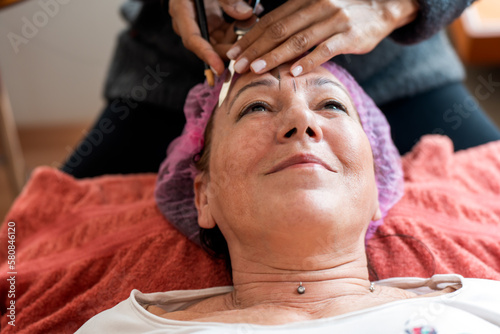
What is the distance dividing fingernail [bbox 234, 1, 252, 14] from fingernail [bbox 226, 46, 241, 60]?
0.08 metres

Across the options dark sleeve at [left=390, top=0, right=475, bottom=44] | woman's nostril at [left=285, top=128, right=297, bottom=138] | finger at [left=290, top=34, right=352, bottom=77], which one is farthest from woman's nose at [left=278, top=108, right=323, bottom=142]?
dark sleeve at [left=390, top=0, right=475, bottom=44]

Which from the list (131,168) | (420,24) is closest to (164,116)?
(131,168)

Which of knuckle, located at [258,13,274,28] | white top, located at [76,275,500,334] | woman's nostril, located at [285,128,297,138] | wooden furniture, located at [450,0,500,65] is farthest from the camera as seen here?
wooden furniture, located at [450,0,500,65]

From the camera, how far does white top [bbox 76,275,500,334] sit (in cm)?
96

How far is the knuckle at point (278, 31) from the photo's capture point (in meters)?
1.16

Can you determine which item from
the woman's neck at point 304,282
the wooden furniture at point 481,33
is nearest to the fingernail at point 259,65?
the woman's neck at point 304,282

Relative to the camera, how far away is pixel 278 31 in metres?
1.16

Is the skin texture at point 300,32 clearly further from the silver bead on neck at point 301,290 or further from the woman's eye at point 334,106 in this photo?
the silver bead on neck at point 301,290

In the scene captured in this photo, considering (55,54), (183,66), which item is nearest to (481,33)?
(183,66)

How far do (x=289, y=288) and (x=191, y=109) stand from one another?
0.48 metres

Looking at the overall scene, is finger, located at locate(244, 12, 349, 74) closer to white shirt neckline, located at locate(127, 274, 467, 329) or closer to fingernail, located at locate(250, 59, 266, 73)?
fingernail, located at locate(250, 59, 266, 73)

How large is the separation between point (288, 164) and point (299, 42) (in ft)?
0.91

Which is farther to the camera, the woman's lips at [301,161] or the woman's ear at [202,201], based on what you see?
the woman's ear at [202,201]

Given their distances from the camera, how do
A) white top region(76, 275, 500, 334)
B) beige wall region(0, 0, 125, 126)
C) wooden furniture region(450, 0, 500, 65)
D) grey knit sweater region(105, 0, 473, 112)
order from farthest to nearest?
1. beige wall region(0, 0, 125, 126)
2. wooden furniture region(450, 0, 500, 65)
3. grey knit sweater region(105, 0, 473, 112)
4. white top region(76, 275, 500, 334)
